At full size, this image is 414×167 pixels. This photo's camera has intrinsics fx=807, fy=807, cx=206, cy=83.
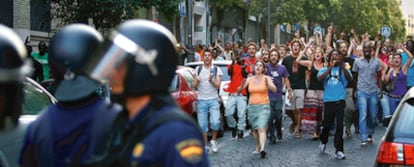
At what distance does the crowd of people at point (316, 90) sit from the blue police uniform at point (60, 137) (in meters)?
8.39

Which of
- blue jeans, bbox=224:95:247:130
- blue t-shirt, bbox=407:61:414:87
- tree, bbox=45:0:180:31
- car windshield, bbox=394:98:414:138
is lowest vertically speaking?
blue jeans, bbox=224:95:247:130

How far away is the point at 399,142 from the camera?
605 centimetres

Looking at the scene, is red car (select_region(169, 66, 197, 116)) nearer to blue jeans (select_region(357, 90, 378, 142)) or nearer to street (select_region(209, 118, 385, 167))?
street (select_region(209, 118, 385, 167))

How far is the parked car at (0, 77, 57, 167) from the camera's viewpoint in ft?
19.6

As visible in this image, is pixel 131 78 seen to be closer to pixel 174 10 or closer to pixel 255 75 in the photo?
pixel 255 75

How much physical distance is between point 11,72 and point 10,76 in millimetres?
12

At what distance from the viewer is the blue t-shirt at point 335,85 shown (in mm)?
11531

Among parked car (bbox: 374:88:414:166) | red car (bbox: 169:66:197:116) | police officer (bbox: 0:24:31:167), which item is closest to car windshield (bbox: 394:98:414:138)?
parked car (bbox: 374:88:414:166)

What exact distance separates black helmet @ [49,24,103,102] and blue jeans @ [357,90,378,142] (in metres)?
10.1

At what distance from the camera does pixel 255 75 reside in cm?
1241

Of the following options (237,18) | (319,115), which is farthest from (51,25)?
(237,18)

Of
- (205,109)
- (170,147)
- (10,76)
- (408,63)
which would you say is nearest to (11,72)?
(10,76)

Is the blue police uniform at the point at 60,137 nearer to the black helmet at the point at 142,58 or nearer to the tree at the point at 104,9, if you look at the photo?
the black helmet at the point at 142,58

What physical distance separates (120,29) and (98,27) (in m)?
14.2
